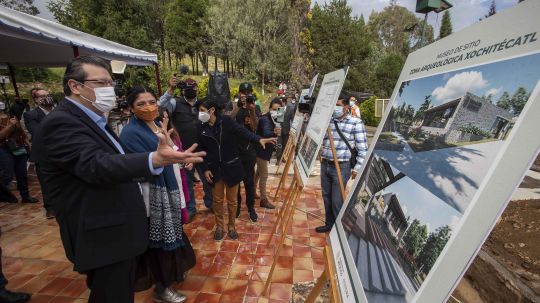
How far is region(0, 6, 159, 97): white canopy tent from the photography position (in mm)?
3270

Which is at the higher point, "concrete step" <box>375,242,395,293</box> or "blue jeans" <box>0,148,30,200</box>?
"concrete step" <box>375,242,395,293</box>

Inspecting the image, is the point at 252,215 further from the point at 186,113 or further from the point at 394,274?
the point at 394,274

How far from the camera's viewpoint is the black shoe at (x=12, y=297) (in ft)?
7.96

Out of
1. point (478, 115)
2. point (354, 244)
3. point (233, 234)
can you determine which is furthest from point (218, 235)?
point (478, 115)

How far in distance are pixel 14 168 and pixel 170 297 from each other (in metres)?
4.28

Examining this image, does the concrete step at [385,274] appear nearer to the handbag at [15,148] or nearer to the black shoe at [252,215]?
the black shoe at [252,215]

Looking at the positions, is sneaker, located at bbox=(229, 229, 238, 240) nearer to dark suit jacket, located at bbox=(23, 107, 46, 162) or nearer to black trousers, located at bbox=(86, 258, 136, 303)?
black trousers, located at bbox=(86, 258, 136, 303)

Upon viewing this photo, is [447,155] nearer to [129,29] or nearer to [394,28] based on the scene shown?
[129,29]

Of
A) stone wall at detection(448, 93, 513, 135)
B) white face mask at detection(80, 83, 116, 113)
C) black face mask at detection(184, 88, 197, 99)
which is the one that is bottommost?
black face mask at detection(184, 88, 197, 99)

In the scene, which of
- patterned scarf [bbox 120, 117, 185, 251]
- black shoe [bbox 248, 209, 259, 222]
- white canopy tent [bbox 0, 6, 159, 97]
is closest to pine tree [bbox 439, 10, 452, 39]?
white canopy tent [bbox 0, 6, 159, 97]

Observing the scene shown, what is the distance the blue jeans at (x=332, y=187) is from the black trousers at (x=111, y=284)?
254 centimetres

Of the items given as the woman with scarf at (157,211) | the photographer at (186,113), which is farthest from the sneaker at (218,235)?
the woman with scarf at (157,211)

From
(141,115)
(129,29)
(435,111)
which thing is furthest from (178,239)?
(129,29)

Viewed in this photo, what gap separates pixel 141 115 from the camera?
225 cm
